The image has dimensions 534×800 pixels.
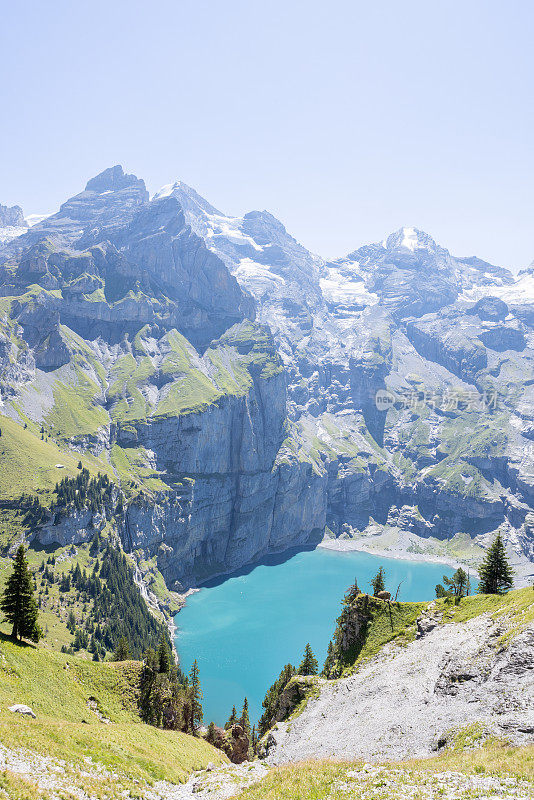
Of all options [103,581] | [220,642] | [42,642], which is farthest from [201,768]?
[220,642]

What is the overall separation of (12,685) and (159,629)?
14222 cm

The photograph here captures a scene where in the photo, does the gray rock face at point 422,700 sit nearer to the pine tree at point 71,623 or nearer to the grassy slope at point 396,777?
the grassy slope at point 396,777

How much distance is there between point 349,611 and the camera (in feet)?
229

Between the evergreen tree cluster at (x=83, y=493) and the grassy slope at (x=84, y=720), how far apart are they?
11689cm

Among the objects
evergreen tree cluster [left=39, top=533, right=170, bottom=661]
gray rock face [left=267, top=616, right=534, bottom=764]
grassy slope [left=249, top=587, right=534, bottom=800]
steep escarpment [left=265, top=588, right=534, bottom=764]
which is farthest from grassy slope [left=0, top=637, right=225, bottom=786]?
evergreen tree cluster [left=39, top=533, right=170, bottom=661]

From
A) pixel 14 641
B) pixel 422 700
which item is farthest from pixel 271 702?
pixel 14 641

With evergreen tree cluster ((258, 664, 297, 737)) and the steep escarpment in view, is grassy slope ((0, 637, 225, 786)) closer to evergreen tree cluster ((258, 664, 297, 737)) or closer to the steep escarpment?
the steep escarpment

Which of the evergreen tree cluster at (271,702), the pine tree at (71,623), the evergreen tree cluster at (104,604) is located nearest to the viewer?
the evergreen tree cluster at (271,702)

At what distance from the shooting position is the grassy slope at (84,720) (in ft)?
94.3

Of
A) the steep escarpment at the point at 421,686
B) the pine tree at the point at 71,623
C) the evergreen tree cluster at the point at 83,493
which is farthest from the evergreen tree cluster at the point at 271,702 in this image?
the evergreen tree cluster at the point at 83,493

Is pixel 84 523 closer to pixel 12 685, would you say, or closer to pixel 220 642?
pixel 220 642

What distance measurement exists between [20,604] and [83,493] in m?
140

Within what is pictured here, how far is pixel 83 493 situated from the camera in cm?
18138

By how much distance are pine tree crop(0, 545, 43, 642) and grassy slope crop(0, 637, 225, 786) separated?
3499 mm
